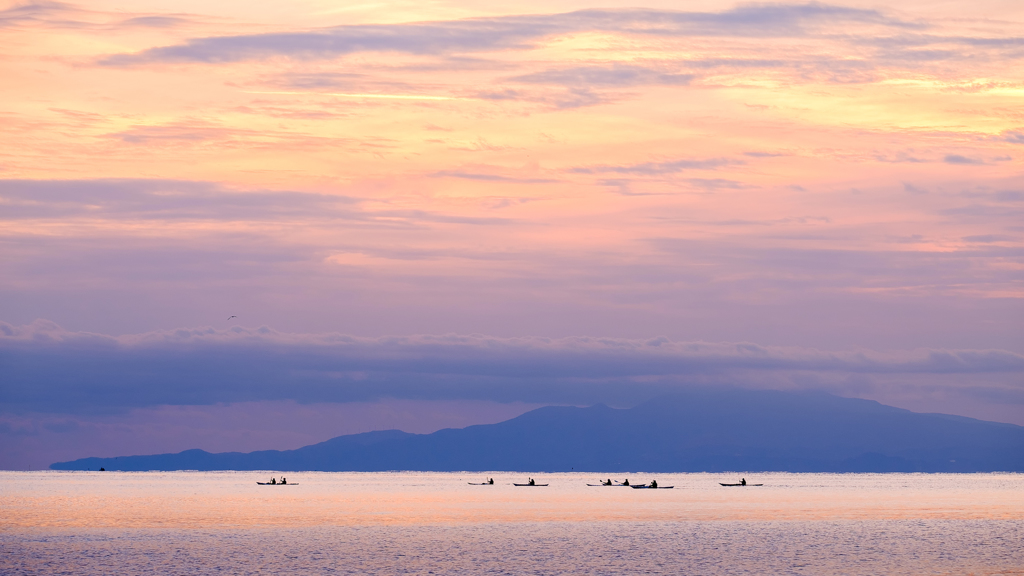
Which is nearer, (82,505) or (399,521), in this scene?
(399,521)

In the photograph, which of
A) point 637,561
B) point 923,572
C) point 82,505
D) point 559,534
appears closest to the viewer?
point 923,572

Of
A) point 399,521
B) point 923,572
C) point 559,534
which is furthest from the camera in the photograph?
point 399,521

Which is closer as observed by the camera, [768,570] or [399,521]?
[768,570]

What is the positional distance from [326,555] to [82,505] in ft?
273

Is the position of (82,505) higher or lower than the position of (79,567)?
higher

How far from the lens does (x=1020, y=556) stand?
8162cm

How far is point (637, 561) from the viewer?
263 feet

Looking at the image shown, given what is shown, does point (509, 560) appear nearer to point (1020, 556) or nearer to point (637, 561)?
point (637, 561)

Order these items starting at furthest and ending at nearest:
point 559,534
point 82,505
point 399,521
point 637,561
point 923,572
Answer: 1. point 82,505
2. point 399,521
3. point 559,534
4. point 637,561
5. point 923,572

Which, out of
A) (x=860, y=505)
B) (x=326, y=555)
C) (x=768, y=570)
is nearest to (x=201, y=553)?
(x=326, y=555)

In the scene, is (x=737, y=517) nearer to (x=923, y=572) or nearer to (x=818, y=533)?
(x=818, y=533)

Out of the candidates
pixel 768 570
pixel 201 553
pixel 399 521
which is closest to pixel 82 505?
pixel 399 521

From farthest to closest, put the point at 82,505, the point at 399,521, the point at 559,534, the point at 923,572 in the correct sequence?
the point at 82,505, the point at 399,521, the point at 559,534, the point at 923,572

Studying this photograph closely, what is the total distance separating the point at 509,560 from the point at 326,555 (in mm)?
13686
